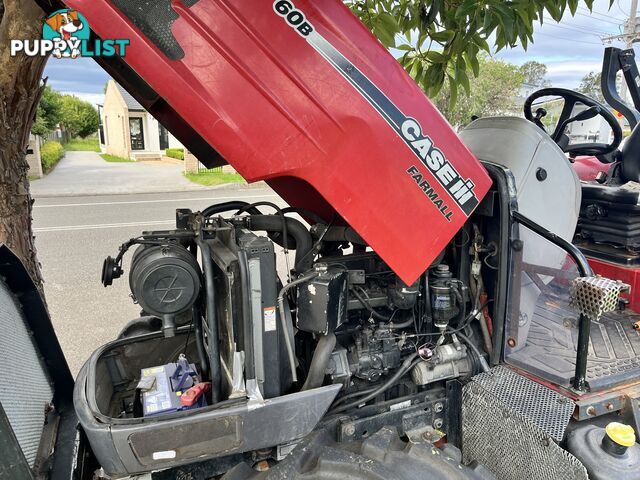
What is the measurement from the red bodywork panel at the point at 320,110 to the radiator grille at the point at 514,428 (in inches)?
27.2

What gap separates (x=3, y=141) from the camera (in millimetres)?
2496

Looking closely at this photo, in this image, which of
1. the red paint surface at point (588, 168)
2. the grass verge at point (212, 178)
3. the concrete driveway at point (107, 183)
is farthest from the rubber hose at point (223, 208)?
the grass verge at point (212, 178)

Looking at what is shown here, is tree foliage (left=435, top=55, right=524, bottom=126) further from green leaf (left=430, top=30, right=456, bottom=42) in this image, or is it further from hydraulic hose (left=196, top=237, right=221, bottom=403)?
hydraulic hose (left=196, top=237, right=221, bottom=403)

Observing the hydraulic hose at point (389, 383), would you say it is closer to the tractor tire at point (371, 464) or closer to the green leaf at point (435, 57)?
the tractor tire at point (371, 464)

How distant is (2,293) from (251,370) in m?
1.08

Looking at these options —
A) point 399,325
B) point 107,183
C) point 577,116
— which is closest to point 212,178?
point 107,183

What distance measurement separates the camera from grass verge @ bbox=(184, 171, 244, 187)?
714 inches

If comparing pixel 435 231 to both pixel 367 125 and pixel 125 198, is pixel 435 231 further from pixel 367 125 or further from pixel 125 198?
pixel 125 198

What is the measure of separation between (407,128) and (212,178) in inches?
715

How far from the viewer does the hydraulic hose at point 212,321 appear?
5.86ft

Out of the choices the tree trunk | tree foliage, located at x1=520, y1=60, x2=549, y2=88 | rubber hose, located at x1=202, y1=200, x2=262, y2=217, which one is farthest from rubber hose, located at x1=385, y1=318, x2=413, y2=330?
tree foliage, located at x1=520, y1=60, x2=549, y2=88

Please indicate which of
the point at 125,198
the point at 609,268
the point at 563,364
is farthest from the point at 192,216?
the point at 125,198

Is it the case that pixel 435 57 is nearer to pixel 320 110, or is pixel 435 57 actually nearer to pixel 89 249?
pixel 320 110

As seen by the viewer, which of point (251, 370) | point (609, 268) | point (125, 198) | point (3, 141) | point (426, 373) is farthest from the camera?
point (125, 198)
